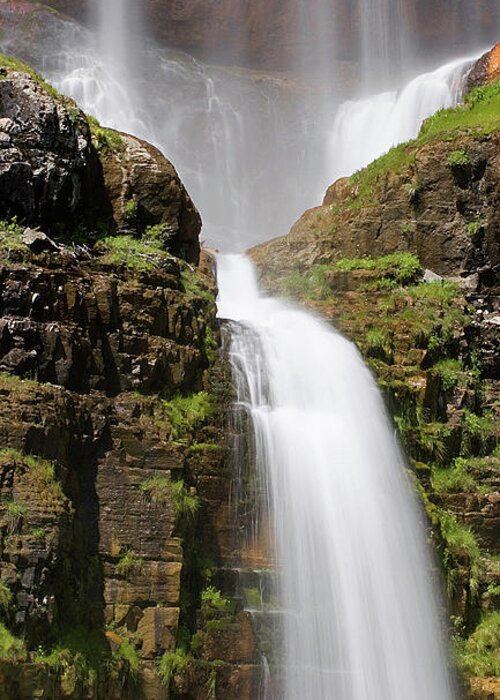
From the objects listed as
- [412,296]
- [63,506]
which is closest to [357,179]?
[412,296]

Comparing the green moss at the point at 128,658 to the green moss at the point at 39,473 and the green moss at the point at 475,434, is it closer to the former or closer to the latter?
the green moss at the point at 39,473

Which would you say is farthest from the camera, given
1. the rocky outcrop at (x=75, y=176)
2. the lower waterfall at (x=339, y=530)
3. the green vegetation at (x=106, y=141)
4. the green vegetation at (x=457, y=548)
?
the green vegetation at (x=106, y=141)

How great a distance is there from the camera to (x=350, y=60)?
41750 millimetres

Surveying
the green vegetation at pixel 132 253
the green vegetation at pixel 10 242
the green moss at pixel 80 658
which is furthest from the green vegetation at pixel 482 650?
the green vegetation at pixel 10 242

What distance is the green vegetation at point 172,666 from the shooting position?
410 inches

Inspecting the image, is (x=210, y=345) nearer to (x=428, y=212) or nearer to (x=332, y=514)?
(x=332, y=514)

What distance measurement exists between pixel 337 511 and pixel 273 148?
88.3 ft

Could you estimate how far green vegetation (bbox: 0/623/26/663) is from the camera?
9070mm

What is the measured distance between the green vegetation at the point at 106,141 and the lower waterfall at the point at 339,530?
15.8 feet

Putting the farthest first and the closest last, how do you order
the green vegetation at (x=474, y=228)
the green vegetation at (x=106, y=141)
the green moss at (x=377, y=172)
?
the green moss at (x=377, y=172)
the green vegetation at (x=474, y=228)
the green vegetation at (x=106, y=141)

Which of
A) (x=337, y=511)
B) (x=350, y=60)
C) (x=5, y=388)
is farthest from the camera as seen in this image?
(x=350, y=60)

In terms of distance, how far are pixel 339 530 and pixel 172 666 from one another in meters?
3.65

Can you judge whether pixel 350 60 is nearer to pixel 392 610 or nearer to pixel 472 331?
pixel 472 331

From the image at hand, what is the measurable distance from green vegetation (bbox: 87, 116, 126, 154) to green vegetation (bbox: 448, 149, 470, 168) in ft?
27.0
